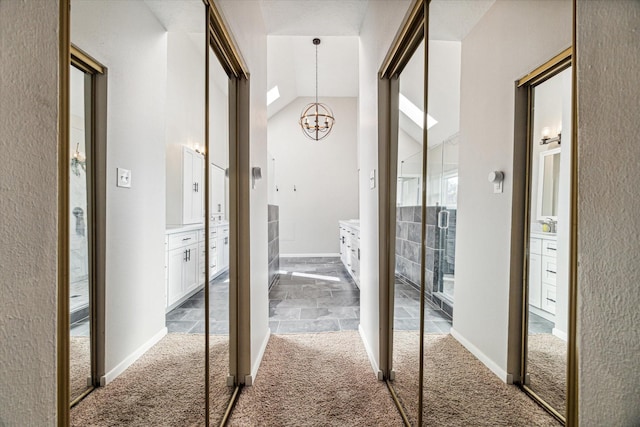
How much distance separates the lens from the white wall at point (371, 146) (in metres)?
1.88

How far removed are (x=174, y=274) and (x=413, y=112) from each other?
1.17m

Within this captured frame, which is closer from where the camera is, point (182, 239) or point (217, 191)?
point (182, 239)

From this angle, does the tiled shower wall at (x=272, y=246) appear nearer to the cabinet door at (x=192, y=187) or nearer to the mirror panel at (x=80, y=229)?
the cabinet door at (x=192, y=187)

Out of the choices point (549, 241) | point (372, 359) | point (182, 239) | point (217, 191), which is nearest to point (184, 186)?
point (182, 239)

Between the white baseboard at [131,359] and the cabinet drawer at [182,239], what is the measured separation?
243 mm

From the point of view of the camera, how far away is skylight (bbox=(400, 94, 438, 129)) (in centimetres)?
126

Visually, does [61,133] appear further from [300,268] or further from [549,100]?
[300,268]

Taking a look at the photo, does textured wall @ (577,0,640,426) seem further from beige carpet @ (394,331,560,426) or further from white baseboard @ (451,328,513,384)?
white baseboard @ (451,328,513,384)

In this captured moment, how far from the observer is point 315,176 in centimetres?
788

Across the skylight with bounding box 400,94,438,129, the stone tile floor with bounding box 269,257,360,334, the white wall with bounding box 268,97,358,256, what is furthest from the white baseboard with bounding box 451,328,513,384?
the white wall with bounding box 268,97,358,256

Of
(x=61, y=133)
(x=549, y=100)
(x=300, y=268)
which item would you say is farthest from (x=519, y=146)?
(x=300, y=268)

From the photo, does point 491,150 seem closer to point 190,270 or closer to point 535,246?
point 535,246

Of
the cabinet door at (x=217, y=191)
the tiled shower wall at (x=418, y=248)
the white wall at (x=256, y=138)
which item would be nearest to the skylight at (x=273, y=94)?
the white wall at (x=256, y=138)

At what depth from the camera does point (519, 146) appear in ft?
2.21
